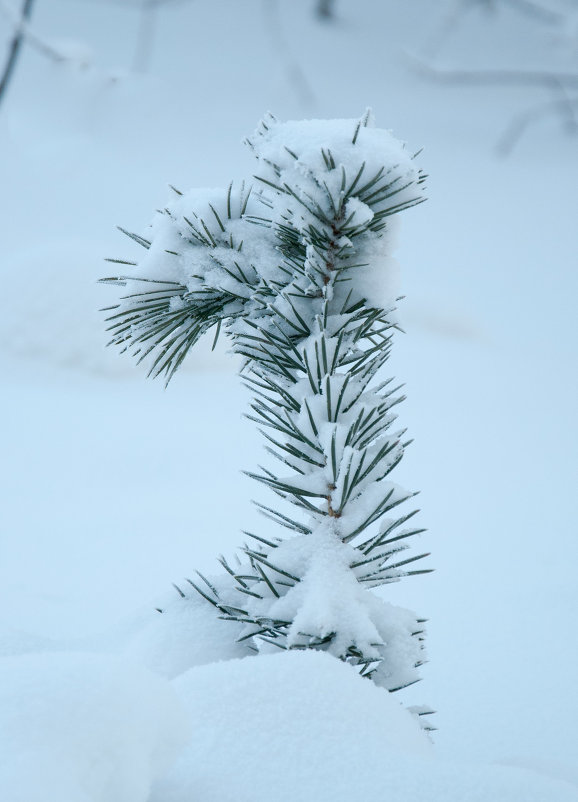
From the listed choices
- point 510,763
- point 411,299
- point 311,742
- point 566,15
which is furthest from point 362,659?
point 566,15

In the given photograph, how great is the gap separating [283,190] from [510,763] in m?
0.47

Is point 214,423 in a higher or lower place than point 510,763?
higher

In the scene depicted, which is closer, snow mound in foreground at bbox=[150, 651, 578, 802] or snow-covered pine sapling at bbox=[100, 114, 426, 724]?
snow mound in foreground at bbox=[150, 651, 578, 802]

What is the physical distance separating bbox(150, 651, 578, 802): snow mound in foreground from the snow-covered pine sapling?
0.15 feet

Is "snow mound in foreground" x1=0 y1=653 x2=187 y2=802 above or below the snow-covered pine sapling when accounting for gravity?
below

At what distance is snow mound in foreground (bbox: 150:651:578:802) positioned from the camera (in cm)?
31

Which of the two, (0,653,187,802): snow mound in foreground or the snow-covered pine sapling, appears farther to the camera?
the snow-covered pine sapling

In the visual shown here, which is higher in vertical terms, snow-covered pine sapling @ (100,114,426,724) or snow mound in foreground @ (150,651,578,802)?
snow-covered pine sapling @ (100,114,426,724)

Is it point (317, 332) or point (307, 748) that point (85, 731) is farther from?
point (317, 332)

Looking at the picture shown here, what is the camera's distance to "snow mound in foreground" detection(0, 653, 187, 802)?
259 millimetres

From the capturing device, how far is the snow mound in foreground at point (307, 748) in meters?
0.31

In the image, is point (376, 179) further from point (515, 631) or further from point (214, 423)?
point (214, 423)

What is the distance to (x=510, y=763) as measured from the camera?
59 cm

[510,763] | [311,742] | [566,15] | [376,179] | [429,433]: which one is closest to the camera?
[311,742]
